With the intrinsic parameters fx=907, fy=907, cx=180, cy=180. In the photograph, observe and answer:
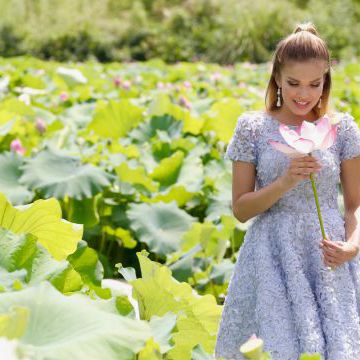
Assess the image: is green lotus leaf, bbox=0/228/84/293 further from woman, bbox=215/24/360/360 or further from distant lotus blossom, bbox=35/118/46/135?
distant lotus blossom, bbox=35/118/46/135

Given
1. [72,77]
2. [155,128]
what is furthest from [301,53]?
[72,77]

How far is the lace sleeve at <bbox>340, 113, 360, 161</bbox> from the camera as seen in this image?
6.85ft

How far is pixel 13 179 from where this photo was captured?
350 cm

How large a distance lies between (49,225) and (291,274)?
54 centimetres

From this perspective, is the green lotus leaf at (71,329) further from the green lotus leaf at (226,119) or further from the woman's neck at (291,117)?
the green lotus leaf at (226,119)

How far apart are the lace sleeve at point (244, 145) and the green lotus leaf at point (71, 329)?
804 mm

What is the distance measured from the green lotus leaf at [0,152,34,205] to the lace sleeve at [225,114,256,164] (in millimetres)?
1405

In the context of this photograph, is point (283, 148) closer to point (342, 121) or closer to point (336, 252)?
point (336, 252)

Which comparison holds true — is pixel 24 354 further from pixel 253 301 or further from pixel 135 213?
pixel 135 213

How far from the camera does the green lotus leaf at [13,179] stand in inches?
Result: 131

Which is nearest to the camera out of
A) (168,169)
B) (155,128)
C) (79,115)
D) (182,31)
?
(168,169)

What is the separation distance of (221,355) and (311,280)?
0.92 feet

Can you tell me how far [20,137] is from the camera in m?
4.40

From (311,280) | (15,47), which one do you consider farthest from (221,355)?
(15,47)
